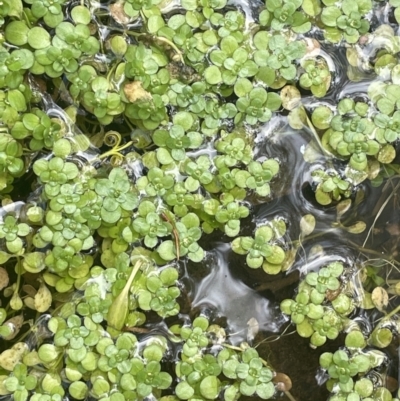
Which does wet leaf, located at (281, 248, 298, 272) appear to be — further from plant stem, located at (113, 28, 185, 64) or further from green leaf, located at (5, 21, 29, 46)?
green leaf, located at (5, 21, 29, 46)

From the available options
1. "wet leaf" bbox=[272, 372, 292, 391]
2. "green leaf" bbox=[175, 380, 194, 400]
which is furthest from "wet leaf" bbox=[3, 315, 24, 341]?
"wet leaf" bbox=[272, 372, 292, 391]

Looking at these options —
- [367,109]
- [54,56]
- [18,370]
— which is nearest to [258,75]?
[367,109]

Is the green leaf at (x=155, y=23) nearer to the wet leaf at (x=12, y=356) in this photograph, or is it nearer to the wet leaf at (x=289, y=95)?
the wet leaf at (x=289, y=95)

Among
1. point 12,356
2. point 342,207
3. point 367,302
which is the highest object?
point 342,207

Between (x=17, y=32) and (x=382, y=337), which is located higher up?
(x=17, y=32)

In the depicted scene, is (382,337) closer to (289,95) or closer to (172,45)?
(289,95)

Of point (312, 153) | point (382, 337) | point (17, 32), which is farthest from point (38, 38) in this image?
point (382, 337)

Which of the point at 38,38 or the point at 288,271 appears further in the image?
the point at 288,271

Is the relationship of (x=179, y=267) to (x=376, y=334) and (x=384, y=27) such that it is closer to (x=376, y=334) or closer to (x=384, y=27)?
(x=376, y=334)
